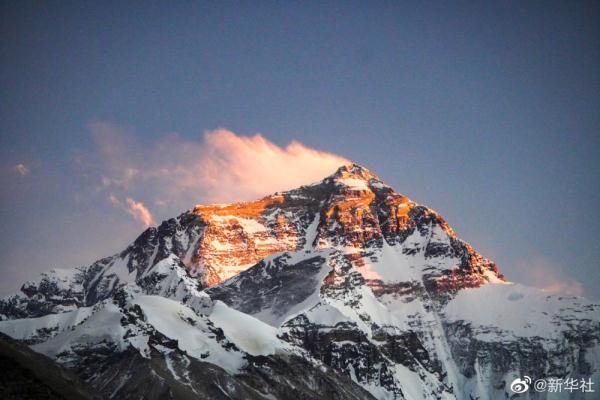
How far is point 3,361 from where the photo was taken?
7653 inches

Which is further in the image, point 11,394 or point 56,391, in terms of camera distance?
point 56,391

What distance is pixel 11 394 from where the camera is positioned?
184 m

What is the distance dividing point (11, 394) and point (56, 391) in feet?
49.0

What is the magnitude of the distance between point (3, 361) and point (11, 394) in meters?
12.0

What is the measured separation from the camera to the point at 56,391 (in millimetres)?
198125

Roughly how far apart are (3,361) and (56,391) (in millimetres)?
12399
